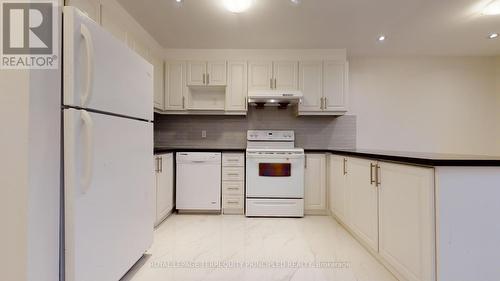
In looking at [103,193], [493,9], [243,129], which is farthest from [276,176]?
[493,9]

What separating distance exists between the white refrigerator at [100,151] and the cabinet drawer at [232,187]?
1.56 metres

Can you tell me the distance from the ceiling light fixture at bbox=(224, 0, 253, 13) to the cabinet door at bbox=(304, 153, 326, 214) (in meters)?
1.98

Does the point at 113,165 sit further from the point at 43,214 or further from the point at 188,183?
the point at 188,183

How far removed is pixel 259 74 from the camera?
3.64 metres

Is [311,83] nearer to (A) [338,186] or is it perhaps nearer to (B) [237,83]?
(B) [237,83]

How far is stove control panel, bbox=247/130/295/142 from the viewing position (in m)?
3.83

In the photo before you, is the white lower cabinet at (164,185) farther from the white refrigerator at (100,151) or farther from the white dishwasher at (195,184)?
the white refrigerator at (100,151)

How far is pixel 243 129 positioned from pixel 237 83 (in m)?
0.72

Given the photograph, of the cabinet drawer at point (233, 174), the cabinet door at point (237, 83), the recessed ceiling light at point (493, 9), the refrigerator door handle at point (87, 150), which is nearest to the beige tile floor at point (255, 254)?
the cabinet drawer at point (233, 174)

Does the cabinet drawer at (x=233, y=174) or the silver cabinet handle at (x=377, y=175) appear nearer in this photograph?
the silver cabinet handle at (x=377, y=175)

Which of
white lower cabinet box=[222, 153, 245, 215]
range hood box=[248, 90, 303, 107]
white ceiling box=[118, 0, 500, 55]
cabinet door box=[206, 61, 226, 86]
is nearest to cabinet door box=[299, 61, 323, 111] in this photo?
range hood box=[248, 90, 303, 107]

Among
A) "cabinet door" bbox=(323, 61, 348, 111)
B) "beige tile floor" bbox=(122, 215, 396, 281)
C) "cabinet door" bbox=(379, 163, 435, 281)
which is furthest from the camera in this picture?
"cabinet door" bbox=(323, 61, 348, 111)

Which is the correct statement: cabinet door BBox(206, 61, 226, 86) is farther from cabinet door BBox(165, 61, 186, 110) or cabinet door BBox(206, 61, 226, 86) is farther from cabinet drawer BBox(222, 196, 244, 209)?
cabinet drawer BBox(222, 196, 244, 209)

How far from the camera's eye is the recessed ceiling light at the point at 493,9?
8.00 ft
